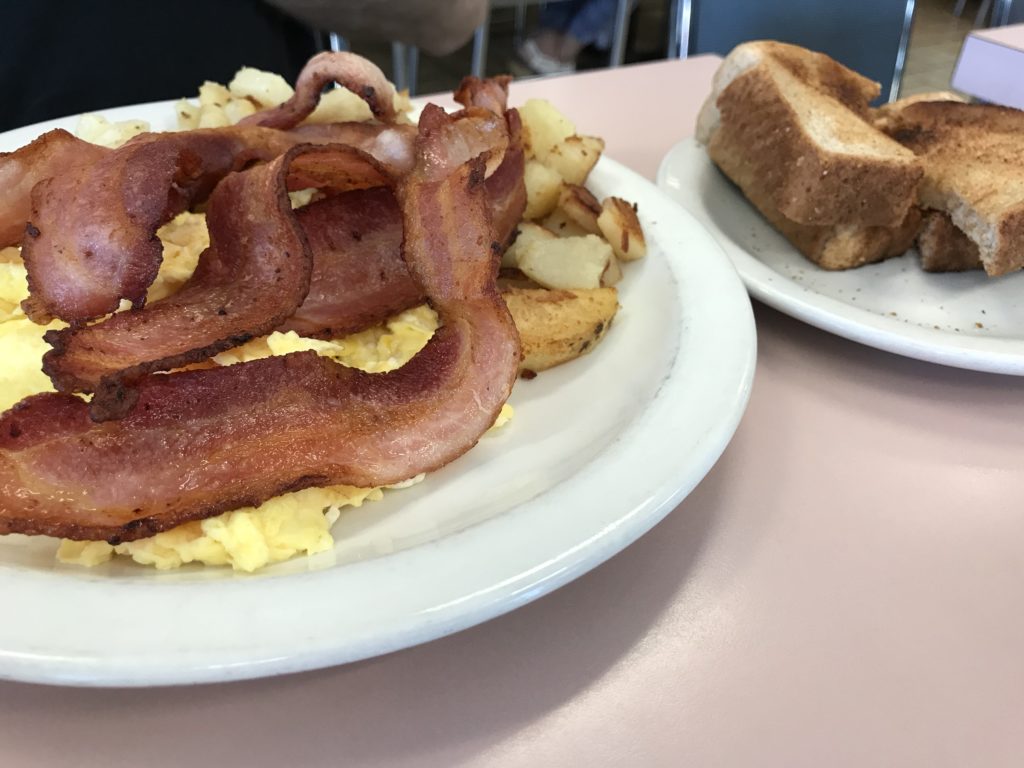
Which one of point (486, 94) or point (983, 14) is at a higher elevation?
point (486, 94)

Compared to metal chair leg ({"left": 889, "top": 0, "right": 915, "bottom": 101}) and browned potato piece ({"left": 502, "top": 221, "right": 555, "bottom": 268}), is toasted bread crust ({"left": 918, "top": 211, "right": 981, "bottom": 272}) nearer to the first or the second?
browned potato piece ({"left": 502, "top": 221, "right": 555, "bottom": 268})

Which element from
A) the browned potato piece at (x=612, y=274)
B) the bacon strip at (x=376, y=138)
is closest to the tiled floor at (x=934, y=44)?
the browned potato piece at (x=612, y=274)

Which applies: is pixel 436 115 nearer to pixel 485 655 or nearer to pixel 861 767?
pixel 485 655

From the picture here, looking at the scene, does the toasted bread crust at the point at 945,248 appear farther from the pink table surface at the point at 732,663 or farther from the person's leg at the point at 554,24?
the person's leg at the point at 554,24

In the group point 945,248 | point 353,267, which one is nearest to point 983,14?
point 945,248

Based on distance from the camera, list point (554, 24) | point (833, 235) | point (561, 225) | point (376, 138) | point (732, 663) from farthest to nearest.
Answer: point (554, 24) < point (833, 235) < point (561, 225) < point (376, 138) < point (732, 663)

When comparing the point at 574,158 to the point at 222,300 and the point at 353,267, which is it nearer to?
the point at 353,267
